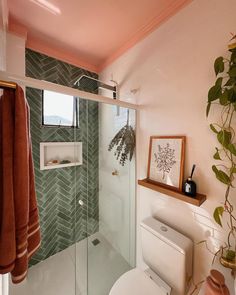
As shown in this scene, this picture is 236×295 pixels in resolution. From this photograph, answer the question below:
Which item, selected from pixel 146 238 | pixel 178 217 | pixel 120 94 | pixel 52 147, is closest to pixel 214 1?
pixel 120 94

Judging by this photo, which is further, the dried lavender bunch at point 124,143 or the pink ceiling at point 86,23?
the dried lavender bunch at point 124,143

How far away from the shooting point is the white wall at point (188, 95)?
970 mm

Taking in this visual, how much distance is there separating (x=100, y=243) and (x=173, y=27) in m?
2.33

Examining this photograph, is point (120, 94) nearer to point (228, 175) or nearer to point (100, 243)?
point (228, 175)

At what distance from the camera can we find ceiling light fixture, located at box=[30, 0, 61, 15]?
1139mm

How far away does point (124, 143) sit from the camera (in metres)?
1.54

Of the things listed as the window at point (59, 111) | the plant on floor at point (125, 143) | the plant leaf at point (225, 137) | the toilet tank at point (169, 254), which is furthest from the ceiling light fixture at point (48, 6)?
the toilet tank at point (169, 254)

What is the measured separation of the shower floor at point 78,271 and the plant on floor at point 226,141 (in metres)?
1.17

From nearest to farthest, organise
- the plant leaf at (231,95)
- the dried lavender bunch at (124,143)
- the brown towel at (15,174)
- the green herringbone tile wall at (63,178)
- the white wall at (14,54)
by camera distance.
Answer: the brown towel at (15,174), the plant leaf at (231,95), the white wall at (14,54), the dried lavender bunch at (124,143), the green herringbone tile wall at (63,178)

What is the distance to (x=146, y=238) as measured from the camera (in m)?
1.21

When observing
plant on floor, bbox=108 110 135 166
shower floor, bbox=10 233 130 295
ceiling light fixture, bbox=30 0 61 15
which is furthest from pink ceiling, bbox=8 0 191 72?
shower floor, bbox=10 233 130 295

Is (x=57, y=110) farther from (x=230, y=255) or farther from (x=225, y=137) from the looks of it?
(x=230, y=255)

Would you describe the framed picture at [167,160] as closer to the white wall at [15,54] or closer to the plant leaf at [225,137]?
the plant leaf at [225,137]

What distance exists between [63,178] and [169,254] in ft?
4.47
